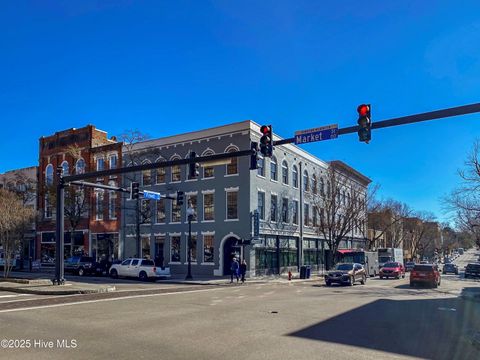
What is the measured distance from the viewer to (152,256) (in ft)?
141

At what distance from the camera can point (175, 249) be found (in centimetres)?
4162

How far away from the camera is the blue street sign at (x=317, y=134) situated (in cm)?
1462

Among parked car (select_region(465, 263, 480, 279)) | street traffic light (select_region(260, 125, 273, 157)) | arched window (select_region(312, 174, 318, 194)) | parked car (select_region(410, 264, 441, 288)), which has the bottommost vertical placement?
parked car (select_region(465, 263, 480, 279))

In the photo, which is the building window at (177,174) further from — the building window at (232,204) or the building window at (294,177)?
the building window at (294,177)

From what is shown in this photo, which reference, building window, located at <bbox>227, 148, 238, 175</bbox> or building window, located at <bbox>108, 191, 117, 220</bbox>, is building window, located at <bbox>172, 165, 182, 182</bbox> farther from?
building window, located at <bbox>108, 191, 117, 220</bbox>

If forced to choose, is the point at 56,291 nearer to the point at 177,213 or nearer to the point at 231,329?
the point at 231,329

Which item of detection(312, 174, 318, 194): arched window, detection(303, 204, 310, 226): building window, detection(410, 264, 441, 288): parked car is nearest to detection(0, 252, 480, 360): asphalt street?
detection(410, 264, 441, 288): parked car

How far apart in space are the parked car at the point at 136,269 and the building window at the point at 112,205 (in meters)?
11.4

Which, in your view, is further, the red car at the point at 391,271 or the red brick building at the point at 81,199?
the red brick building at the point at 81,199

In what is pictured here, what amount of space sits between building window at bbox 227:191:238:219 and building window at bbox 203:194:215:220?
157 cm

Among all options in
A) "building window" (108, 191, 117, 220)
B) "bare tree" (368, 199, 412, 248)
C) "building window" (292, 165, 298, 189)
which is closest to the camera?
"building window" (292, 165, 298, 189)

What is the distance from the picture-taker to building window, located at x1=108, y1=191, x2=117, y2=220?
46219 millimetres

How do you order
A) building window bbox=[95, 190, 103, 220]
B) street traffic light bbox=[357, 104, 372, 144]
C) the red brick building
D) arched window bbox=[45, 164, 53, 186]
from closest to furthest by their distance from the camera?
street traffic light bbox=[357, 104, 372, 144], the red brick building, building window bbox=[95, 190, 103, 220], arched window bbox=[45, 164, 53, 186]

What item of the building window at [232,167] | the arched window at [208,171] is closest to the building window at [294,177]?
the building window at [232,167]
